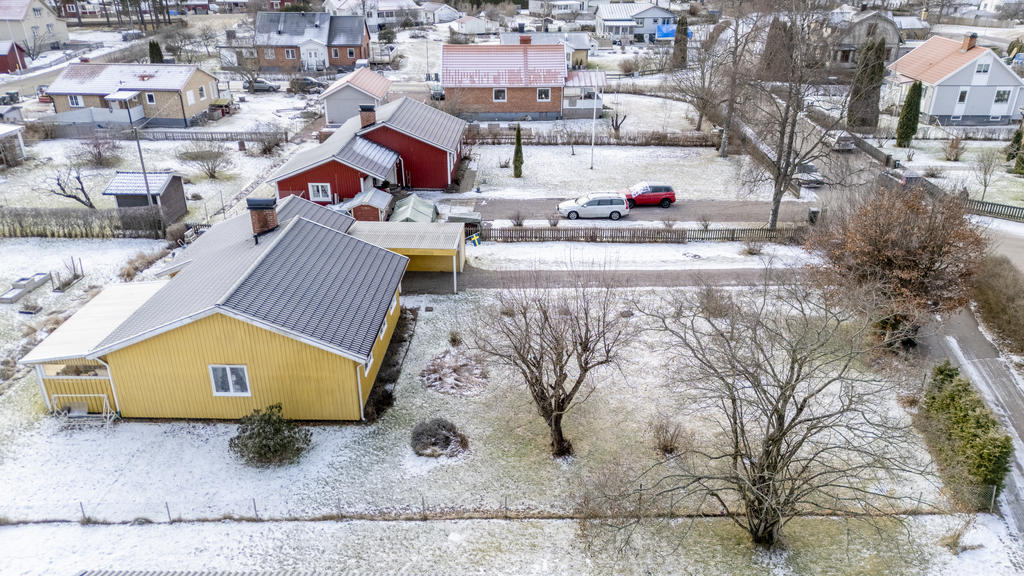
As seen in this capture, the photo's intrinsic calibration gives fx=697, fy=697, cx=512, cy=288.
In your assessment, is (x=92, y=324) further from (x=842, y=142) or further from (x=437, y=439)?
(x=842, y=142)

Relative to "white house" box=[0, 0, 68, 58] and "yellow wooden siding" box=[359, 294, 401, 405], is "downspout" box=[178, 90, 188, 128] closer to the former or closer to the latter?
"yellow wooden siding" box=[359, 294, 401, 405]

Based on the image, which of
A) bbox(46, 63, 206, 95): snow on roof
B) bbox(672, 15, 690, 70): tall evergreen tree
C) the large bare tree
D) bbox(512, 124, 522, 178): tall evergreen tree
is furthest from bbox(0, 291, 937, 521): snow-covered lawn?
bbox(672, 15, 690, 70): tall evergreen tree

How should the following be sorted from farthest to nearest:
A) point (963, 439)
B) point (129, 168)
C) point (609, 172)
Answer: point (609, 172) → point (129, 168) → point (963, 439)

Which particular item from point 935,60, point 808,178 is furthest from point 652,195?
Result: point 935,60

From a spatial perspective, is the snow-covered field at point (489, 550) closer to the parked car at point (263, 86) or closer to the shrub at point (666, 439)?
the shrub at point (666, 439)

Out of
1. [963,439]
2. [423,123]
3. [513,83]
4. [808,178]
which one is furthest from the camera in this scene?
[513,83]

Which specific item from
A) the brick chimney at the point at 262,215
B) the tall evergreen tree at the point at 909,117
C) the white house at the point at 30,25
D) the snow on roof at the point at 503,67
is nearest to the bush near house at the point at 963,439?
the brick chimney at the point at 262,215
